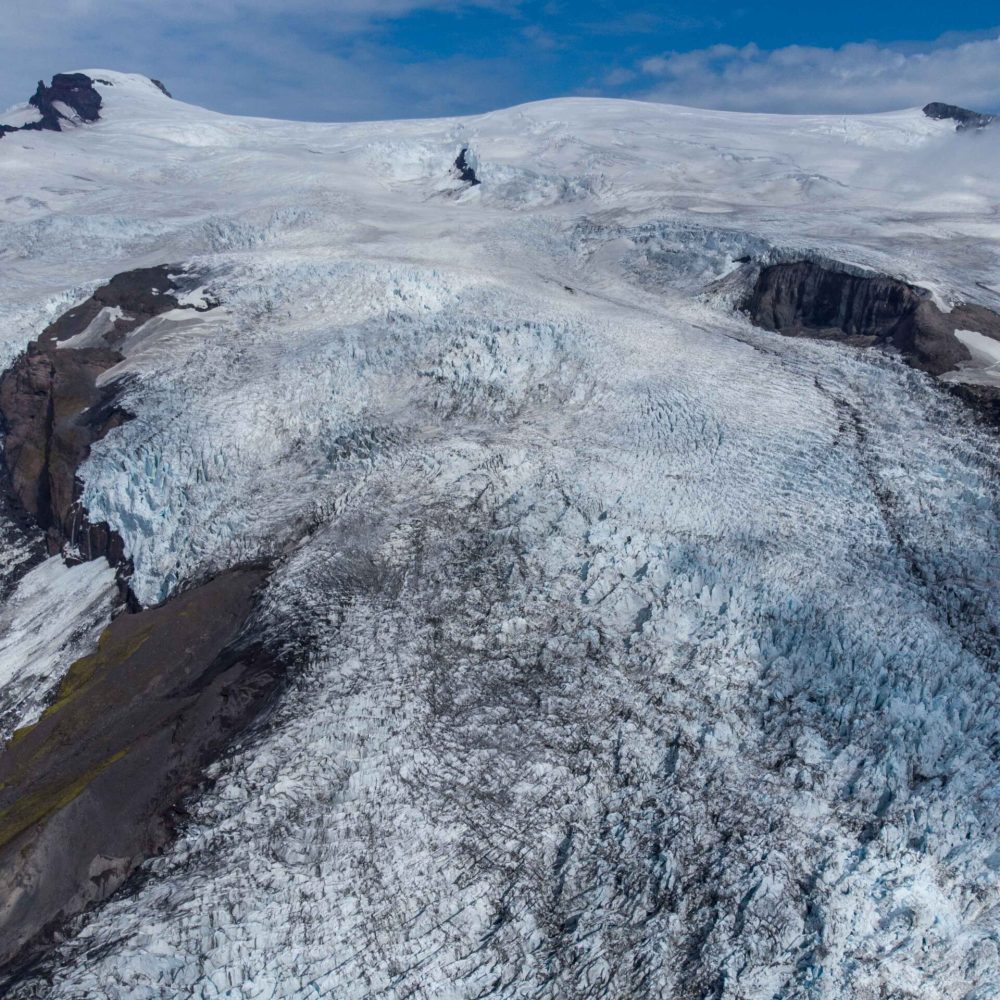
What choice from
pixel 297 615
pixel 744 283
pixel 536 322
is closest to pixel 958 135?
pixel 744 283

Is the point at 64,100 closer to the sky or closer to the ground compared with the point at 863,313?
closer to the sky

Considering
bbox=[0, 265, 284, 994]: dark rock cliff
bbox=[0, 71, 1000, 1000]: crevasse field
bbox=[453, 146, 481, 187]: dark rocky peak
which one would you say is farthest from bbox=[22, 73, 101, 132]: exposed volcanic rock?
bbox=[0, 265, 284, 994]: dark rock cliff

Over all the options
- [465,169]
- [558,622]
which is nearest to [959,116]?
[465,169]

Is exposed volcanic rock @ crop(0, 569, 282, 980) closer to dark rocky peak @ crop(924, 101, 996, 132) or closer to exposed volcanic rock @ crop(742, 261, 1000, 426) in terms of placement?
exposed volcanic rock @ crop(742, 261, 1000, 426)

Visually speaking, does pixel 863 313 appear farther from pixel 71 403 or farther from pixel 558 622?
pixel 71 403

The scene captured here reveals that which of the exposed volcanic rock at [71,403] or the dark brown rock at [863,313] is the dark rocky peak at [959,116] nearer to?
the dark brown rock at [863,313]

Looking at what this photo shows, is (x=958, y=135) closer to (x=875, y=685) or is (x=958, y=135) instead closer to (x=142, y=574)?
(x=875, y=685)
